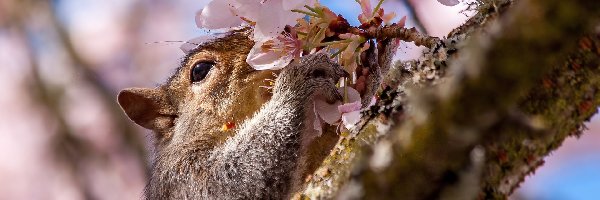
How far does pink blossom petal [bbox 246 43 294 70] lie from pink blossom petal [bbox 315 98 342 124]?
0.82 ft

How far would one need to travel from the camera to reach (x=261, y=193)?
318 centimetres

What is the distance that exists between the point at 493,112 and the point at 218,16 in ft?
5.68

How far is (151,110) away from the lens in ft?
12.9

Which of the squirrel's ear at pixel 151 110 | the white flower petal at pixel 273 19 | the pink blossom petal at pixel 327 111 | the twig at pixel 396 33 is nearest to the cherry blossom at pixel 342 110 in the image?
the pink blossom petal at pixel 327 111

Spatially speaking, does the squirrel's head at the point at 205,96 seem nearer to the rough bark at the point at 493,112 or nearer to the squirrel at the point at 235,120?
the squirrel at the point at 235,120

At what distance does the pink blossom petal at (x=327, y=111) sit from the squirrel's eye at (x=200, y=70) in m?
0.93

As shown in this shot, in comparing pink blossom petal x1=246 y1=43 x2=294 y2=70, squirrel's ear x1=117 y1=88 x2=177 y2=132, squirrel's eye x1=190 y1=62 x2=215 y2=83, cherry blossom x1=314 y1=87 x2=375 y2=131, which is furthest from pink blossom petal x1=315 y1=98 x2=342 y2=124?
squirrel's ear x1=117 y1=88 x2=177 y2=132

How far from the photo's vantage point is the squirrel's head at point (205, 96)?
11.0 feet

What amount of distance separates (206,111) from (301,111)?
656 millimetres

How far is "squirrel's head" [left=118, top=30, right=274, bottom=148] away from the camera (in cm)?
336

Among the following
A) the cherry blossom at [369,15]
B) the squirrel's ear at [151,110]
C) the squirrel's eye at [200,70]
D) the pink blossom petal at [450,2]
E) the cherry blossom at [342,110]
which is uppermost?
the pink blossom petal at [450,2]

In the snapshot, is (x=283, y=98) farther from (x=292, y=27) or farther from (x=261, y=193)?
(x=292, y=27)

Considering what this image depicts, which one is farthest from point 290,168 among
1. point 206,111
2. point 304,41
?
point 304,41

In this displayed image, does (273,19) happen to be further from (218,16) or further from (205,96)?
(205,96)
